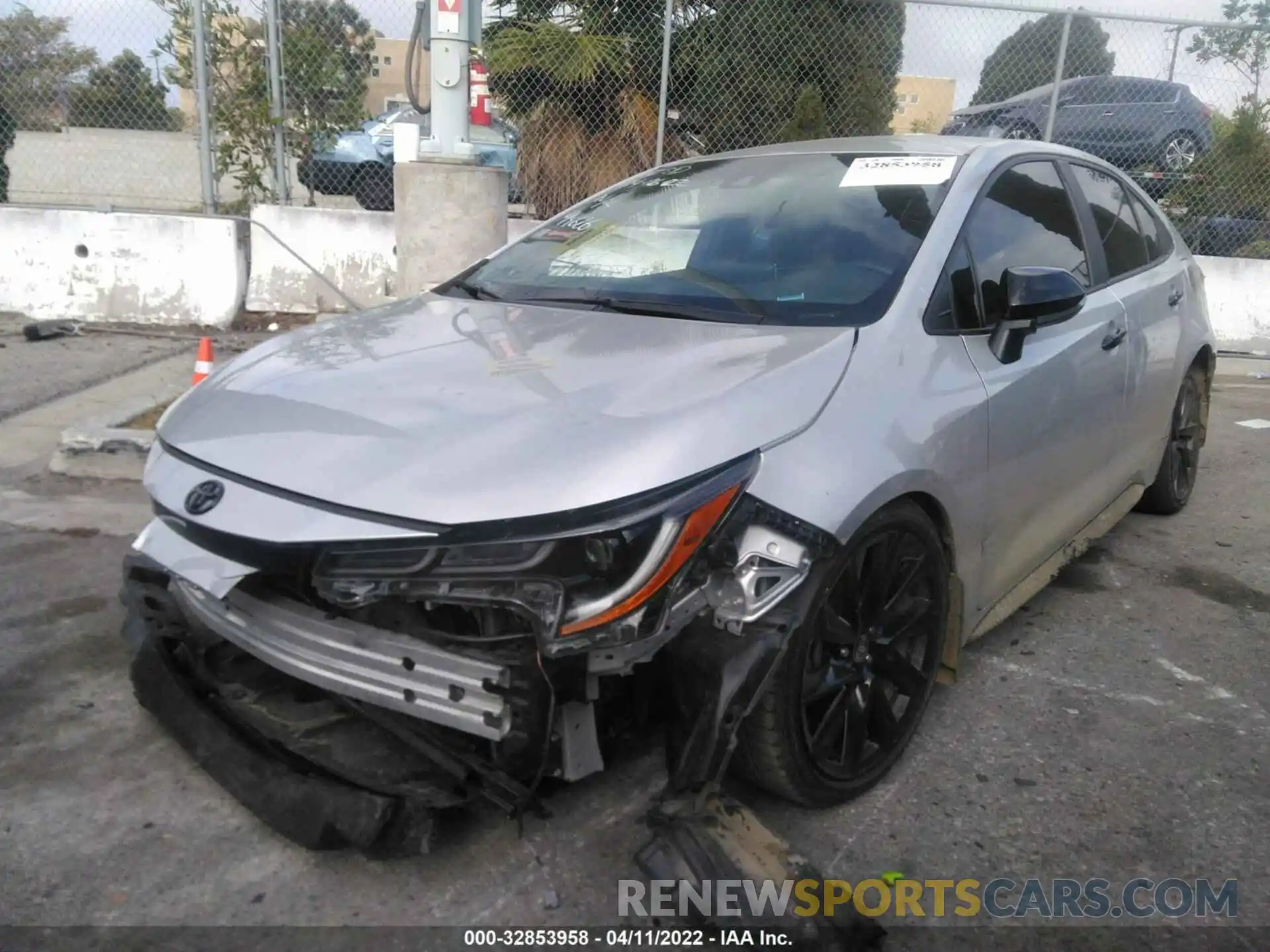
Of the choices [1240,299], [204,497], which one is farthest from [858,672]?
[1240,299]

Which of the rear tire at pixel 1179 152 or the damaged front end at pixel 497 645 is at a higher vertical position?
the rear tire at pixel 1179 152

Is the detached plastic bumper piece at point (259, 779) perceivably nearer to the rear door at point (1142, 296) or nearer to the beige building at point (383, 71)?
the rear door at point (1142, 296)

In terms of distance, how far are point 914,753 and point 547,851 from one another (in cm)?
108

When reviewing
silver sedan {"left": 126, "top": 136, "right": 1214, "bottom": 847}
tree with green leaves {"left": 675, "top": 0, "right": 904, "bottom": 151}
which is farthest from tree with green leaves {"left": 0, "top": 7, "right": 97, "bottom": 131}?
silver sedan {"left": 126, "top": 136, "right": 1214, "bottom": 847}

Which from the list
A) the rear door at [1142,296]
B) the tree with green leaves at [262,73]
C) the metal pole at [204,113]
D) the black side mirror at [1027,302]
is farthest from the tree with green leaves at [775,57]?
the black side mirror at [1027,302]

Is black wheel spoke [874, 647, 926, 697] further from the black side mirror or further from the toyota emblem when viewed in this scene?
the toyota emblem

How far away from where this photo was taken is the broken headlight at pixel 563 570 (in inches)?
79.3

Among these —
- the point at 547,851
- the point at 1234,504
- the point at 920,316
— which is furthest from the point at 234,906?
the point at 1234,504

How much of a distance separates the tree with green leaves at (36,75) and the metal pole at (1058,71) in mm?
7960

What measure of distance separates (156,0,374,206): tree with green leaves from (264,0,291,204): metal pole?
0.05 m

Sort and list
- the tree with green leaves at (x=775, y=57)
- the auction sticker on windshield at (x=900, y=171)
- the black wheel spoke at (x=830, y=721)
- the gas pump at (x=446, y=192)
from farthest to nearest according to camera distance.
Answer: the tree with green leaves at (x=775, y=57) < the gas pump at (x=446, y=192) < the auction sticker on windshield at (x=900, y=171) < the black wheel spoke at (x=830, y=721)

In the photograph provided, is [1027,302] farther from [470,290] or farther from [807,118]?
[807,118]

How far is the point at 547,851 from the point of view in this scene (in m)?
2.43

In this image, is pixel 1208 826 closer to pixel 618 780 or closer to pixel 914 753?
pixel 914 753
